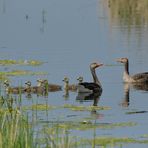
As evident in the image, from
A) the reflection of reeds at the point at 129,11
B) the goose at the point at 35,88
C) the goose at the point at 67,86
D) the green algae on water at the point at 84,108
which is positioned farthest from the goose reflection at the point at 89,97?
the reflection of reeds at the point at 129,11

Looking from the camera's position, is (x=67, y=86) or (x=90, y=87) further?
(x=90, y=87)

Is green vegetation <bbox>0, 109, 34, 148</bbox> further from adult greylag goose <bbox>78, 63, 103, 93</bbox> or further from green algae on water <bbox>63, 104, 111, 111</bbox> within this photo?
adult greylag goose <bbox>78, 63, 103, 93</bbox>

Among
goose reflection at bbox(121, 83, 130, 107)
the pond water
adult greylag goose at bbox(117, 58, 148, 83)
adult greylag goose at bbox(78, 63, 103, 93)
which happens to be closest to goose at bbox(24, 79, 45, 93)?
the pond water

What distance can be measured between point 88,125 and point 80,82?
6.33 meters

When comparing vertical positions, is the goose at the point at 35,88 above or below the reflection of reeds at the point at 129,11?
below

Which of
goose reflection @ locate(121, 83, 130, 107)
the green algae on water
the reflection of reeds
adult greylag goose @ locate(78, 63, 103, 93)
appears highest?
the reflection of reeds

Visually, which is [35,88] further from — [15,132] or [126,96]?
[15,132]

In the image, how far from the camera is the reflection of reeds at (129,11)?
39.9m

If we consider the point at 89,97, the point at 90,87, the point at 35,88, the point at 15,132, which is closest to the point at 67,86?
the point at 89,97

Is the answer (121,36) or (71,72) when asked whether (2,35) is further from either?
(71,72)

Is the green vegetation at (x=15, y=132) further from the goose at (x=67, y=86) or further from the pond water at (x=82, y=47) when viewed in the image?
the goose at (x=67, y=86)

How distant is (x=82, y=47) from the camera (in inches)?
1262

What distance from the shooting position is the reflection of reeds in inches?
1571

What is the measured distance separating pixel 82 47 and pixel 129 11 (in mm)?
11584
